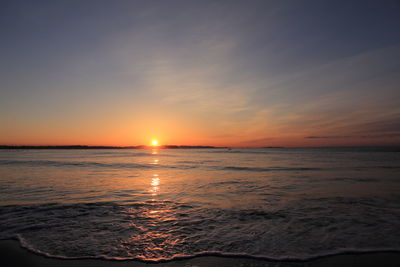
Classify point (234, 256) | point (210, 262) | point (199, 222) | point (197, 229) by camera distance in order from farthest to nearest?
point (199, 222)
point (197, 229)
point (234, 256)
point (210, 262)

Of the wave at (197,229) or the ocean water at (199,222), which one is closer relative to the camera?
the wave at (197,229)

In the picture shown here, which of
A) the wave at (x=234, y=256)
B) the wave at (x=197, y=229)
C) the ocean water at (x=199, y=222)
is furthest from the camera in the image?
the ocean water at (x=199, y=222)

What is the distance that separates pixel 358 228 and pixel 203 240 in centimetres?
467

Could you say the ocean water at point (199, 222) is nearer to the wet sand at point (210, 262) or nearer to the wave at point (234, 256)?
the wave at point (234, 256)

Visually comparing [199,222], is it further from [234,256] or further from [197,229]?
[234,256]

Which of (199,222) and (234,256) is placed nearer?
(234,256)

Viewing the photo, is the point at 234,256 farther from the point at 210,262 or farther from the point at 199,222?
the point at 199,222

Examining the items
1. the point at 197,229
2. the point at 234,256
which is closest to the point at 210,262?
the point at 234,256

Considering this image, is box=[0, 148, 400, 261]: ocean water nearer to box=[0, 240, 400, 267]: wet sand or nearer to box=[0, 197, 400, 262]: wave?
box=[0, 197, 400, 262]: wave

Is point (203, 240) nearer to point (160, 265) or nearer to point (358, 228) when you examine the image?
point (160, 265)

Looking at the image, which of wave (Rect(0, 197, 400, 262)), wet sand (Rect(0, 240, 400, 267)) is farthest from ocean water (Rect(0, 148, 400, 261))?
wet sand (Rect(0, 240, 400, 267))

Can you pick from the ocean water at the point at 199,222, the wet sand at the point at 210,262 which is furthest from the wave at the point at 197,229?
the wet sand at the point at 210,262

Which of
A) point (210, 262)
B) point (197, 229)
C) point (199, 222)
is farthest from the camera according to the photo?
point (199, 222)

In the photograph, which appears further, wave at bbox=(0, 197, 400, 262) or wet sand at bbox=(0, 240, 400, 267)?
wave at bbox=(0, 197, 400, 262)
